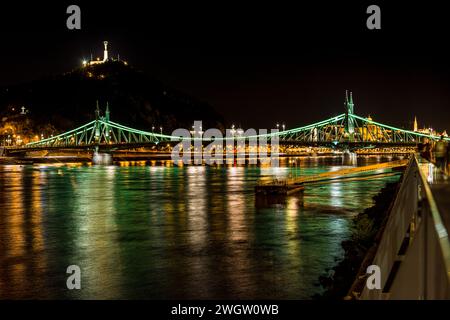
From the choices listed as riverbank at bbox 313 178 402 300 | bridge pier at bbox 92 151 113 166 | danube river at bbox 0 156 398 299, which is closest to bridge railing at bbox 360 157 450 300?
riverbank at bbox 313 178 402 300

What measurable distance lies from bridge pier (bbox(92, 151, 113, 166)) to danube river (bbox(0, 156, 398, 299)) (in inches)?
2390

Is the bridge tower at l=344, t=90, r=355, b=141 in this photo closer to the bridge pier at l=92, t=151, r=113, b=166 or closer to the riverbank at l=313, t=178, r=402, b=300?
the bridge pier at l=92, t=151, r=113, b=166

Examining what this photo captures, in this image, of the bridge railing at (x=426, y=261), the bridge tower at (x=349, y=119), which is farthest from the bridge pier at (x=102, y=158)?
the bridge railing at (x=426, y=261)

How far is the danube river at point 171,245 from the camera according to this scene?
13523mm

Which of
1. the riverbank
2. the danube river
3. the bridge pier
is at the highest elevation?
the bridge pier

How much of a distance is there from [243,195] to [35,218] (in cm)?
1393

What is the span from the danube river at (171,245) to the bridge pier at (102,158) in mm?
60708

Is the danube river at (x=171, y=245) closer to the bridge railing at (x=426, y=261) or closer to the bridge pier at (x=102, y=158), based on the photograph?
the bridge railing at (x=426, y=261)

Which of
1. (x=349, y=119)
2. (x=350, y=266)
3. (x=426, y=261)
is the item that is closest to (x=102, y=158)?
(x=349, y=119)

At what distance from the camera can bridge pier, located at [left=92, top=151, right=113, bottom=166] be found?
95950 mm

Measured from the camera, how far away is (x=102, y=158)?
97250 mm

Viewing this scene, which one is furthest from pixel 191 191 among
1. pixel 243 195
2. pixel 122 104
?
pixel 122 104
